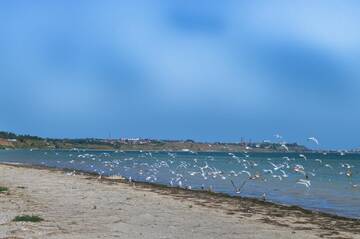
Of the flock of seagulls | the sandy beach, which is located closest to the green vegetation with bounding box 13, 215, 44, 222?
the sandy beach

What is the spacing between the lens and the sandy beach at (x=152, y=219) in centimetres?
1638

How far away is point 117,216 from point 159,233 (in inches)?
157

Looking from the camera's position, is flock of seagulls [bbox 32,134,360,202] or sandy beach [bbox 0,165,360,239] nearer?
sandy beach [bbox 0,165,360,239]

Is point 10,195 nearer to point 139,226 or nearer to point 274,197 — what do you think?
point 139,226

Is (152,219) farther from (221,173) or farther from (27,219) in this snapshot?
(221,173)

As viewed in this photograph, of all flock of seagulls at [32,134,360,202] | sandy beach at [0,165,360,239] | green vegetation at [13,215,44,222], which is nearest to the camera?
sandy beach at [0,165,360,239]

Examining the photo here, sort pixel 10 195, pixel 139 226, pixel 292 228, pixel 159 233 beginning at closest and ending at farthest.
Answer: pixel 159 233
pixel 139 226
pixel 292 228
pixel 10 195

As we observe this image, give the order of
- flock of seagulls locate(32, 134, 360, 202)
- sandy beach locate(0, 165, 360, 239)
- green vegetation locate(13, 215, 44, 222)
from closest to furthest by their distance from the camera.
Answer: sandy beach locate(0, 165, 360, 239)
green vegetation locate(13, 215, 44, 222)
flock of seagulls locate(32, 134, 360, 202)

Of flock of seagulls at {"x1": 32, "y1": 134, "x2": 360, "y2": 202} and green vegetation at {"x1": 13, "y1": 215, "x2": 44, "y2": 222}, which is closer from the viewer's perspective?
green vegetation at {"x1": 13, "y1": 215, "x2": 44, "y2": 222}

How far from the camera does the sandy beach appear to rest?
16.4m

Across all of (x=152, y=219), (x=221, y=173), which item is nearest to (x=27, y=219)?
(x=152, y=219)

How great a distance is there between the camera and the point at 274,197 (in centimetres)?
3681

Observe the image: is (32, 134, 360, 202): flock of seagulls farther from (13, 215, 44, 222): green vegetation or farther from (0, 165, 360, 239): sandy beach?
(13, 215, 44, 222): green vegetation

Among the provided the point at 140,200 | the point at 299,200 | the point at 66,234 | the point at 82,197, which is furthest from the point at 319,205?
the point at 66,234
